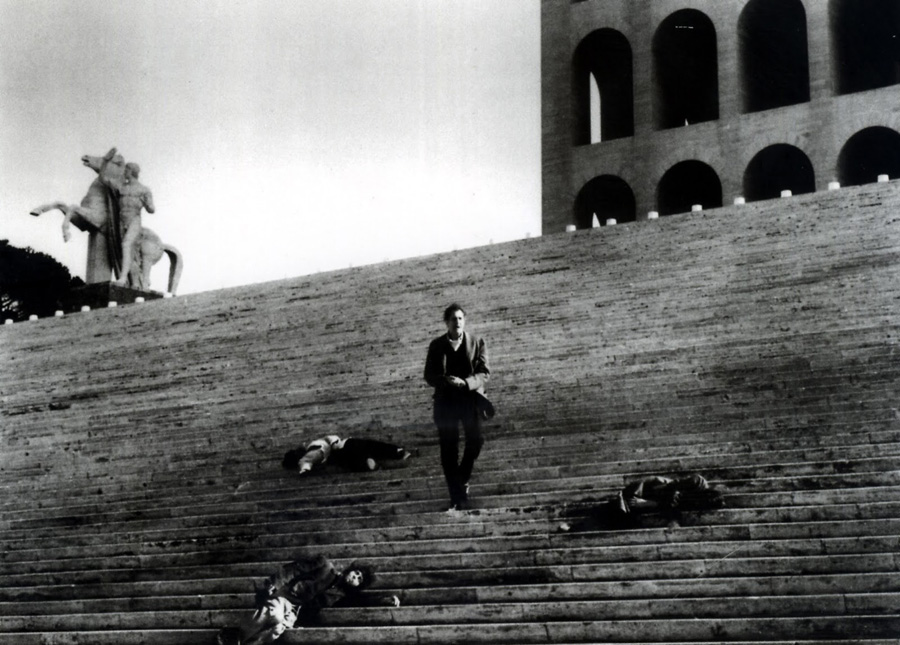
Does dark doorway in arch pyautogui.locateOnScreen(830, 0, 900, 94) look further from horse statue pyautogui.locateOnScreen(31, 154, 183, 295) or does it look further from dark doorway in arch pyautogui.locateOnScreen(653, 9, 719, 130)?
horse statue pyautogui.locateOnScreen(31, 154, 183, 295)

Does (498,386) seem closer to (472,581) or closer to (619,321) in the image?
(619,321)

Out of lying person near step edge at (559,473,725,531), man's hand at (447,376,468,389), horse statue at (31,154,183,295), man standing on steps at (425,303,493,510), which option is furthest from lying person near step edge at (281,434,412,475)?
horse statue at (31,154,183,295)

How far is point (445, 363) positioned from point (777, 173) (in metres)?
21.7

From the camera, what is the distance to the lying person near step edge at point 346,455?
10.5 metres

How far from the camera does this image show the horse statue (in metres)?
24.8

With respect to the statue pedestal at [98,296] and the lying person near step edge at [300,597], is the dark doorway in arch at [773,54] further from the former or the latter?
the lying person near step edge at [300,597]

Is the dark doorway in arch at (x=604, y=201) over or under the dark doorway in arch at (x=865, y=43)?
Result: under

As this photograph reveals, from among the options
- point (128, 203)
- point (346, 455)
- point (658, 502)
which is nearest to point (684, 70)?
point (128, 203)

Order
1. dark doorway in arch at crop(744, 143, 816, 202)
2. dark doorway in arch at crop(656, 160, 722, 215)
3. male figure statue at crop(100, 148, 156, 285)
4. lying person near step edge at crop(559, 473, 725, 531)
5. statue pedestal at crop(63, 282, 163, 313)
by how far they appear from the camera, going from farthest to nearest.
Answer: dark doorway in arch at crop(656, 160, 722, 215), dark doorway in arch at crop(744, 143, 816, 202), male figure statue at crop(100, 148, 156, 285), statue pedestal at crop(63, 282, 163, 313), lying person near step edge at crop(559, 473, 725, 531)

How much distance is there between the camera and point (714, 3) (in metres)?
28.8

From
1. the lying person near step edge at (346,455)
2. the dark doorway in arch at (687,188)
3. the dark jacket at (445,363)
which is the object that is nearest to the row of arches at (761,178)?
the dark doorway in arch at (687,188)

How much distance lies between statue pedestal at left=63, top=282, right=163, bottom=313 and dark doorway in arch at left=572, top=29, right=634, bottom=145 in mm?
11257

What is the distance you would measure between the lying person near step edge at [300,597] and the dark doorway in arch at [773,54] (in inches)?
897

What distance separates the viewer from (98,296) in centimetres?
2428
